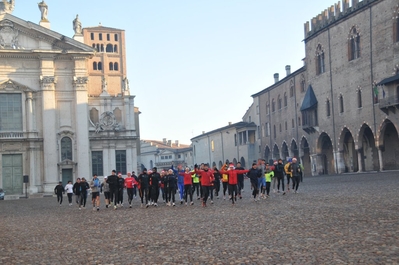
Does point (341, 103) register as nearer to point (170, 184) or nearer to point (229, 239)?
point (170, 184)

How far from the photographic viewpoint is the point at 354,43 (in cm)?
5594

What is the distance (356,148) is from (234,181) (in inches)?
→ 1309

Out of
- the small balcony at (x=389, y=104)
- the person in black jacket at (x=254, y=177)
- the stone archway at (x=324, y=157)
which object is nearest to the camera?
the person in black jacket at (x=254, y=177)

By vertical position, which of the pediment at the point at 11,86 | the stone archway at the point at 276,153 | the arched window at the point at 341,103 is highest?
the pediment at the point at 11,86

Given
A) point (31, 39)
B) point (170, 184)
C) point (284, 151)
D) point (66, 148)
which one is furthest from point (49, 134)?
point (284, 151)

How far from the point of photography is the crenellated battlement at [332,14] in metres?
55.2

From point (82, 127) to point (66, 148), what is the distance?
7.30 feet

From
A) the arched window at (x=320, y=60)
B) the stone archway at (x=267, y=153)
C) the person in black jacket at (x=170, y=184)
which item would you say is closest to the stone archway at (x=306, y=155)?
the arched window at (x=320, y=60)

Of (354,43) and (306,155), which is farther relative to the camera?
(306,155)

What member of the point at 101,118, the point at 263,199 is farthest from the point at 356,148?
the point at 263,199

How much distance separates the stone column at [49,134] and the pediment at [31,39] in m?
1.59

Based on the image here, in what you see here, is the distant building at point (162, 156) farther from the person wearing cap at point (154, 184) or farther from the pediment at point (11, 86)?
the person wearing cap at point (154, 184)

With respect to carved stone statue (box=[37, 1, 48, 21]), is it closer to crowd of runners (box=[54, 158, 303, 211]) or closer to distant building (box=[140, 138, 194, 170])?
crowd of runners (box=[54, 158, 303, 211])

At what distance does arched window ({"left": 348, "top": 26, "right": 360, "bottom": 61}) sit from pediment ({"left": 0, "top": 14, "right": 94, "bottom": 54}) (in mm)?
22296
